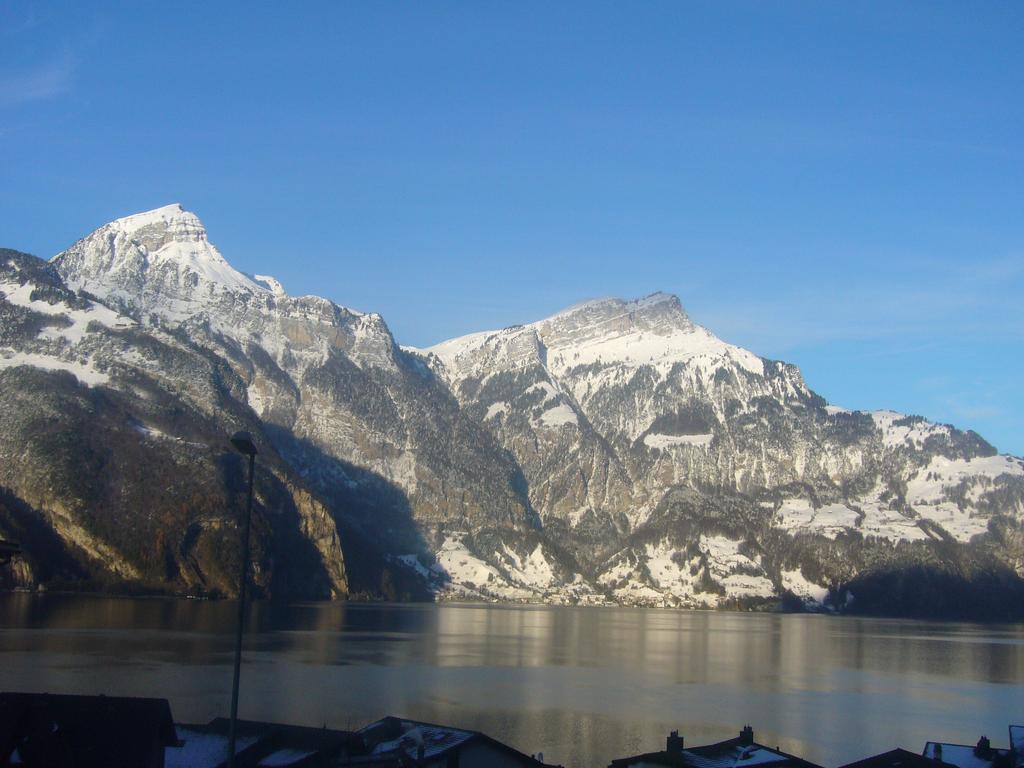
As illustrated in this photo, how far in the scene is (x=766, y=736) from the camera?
87.1 meters

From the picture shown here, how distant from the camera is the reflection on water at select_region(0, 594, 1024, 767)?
8494cm

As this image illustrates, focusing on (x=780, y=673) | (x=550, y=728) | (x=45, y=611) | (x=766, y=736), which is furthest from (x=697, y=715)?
(x=45, y=611)

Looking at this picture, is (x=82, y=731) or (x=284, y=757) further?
(x=284, y=757)

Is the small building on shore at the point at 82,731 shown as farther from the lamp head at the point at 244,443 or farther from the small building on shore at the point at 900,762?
the small building on shore at the point at 900,762

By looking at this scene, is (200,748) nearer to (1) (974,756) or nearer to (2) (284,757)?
(2) (284,757)

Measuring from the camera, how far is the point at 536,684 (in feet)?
384

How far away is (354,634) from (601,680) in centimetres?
6786

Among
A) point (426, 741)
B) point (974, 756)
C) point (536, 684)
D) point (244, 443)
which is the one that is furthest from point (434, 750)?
point (536, 684)

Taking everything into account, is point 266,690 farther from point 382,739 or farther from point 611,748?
point 382,739

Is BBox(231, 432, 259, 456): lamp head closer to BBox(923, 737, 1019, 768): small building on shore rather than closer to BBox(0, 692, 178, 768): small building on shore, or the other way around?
BBox(0, 692, 178, 768): small building on shore

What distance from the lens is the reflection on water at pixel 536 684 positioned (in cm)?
8494

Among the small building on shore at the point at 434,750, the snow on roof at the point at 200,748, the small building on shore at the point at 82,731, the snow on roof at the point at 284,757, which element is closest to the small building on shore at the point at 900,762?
the small building on shore at the point at 434,750

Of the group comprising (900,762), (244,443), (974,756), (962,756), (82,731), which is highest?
(244,443)

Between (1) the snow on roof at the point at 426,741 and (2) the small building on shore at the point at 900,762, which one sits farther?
(2) the small building on shore at the point at 900,762
